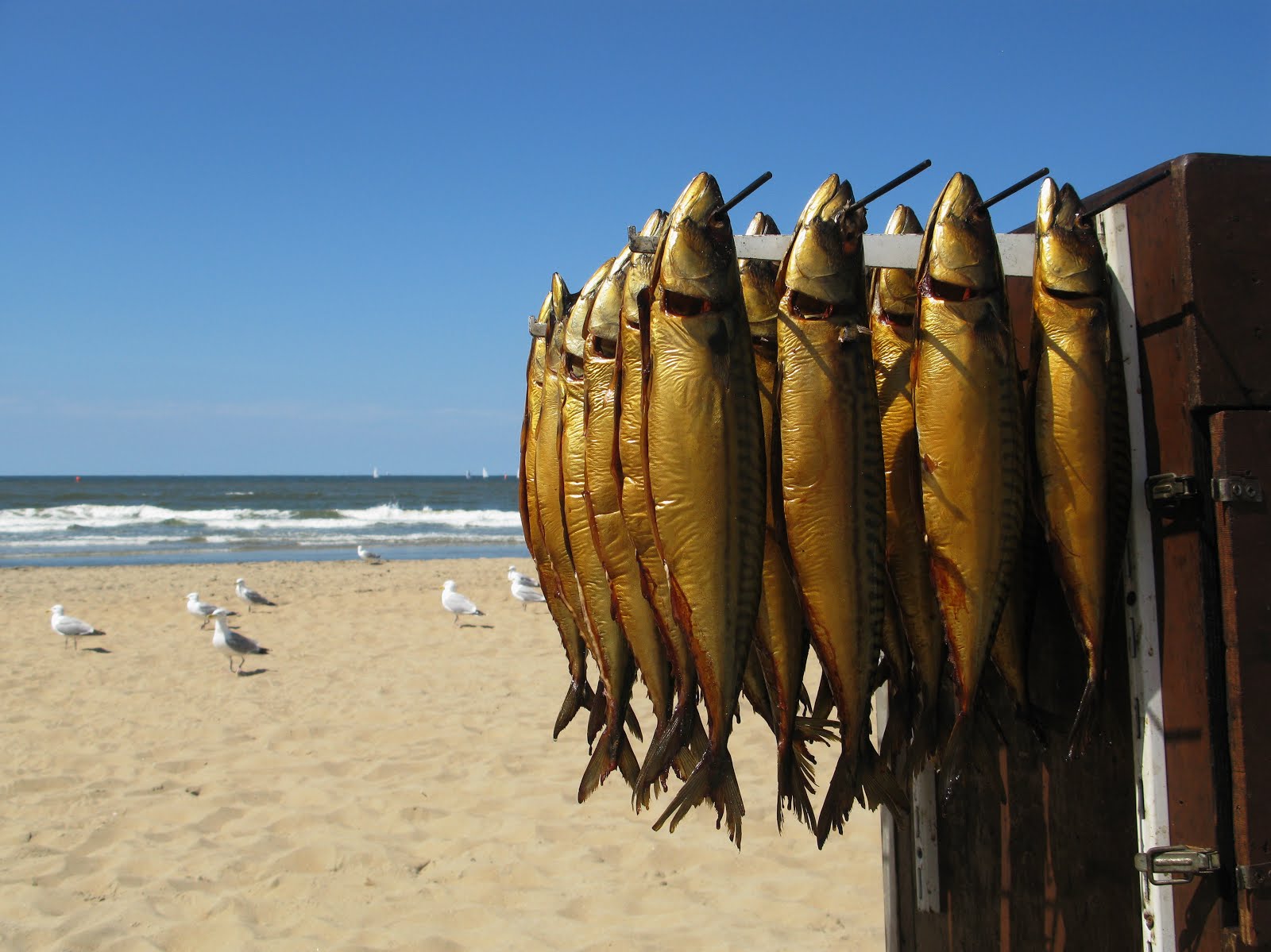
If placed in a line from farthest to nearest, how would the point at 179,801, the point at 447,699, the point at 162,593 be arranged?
the point at 162,593 → the point at 447,699 → the point at 179,801

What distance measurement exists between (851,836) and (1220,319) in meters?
4.12

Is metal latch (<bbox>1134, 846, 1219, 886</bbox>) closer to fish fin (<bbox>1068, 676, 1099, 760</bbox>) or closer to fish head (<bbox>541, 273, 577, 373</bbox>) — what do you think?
fish fin (<bbox>1068, 676, 1099, 760</bbox>)

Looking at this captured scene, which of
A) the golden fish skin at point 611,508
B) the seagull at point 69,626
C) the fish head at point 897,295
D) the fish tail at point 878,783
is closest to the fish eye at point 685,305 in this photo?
the golden fish skin at point 611,508

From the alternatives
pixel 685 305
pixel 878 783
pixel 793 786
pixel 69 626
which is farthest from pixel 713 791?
pixel 69 626

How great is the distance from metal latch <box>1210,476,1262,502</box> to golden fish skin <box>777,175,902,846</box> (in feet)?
2.34

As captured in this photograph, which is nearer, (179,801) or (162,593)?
(179,801)

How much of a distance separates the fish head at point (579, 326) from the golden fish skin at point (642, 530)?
1.16 ft

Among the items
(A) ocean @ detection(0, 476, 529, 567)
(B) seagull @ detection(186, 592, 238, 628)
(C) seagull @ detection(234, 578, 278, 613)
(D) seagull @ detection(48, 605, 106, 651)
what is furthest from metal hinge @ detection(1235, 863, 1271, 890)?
(A) ocean @ detection(0, 476, 529, 567)

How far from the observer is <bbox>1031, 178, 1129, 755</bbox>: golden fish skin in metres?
2.04

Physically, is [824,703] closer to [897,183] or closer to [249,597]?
[897,183]

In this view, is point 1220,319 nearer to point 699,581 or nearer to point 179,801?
point 699,581

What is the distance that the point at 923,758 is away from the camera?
6.94 feet

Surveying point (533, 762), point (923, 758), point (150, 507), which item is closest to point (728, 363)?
point (923, 758)

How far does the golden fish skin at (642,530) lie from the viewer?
1990 millimetres
